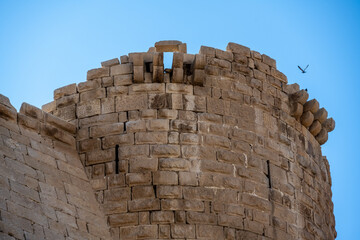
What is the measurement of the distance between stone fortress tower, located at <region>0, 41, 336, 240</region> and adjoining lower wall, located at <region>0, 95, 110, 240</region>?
0.7 inches

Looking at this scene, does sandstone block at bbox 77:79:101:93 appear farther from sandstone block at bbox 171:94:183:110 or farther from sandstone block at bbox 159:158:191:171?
sandstone block at bbox 159:158:191:171

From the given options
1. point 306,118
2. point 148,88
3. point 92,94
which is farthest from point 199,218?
point 306,118

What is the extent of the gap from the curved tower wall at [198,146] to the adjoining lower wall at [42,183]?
0.24 m

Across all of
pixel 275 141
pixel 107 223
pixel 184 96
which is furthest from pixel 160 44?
pixel 107 223

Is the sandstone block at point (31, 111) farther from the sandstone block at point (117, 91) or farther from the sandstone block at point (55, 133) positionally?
the sandstone block at point (117, 91)

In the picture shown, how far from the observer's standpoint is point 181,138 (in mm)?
13047

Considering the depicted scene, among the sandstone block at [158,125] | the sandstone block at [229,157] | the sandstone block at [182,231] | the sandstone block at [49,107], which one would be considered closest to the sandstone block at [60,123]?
the sandstone block at [49,107]

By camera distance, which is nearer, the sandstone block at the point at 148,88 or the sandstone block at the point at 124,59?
the sandstone block at the point at 148,88

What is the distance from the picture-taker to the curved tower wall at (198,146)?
12.5m

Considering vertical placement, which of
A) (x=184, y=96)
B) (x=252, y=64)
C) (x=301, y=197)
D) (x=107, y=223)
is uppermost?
(x=252, y=64)

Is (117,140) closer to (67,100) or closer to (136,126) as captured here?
(136,126)

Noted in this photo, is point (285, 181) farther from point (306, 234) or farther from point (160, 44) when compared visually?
point (160, 44)

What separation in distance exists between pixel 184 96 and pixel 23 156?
2458 mm

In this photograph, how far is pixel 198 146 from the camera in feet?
42.7
